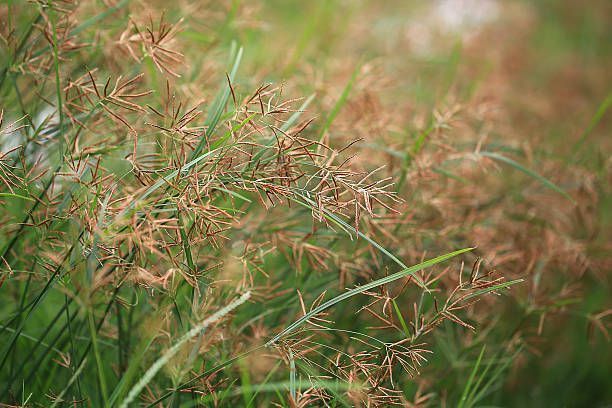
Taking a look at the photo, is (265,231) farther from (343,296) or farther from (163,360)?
(163,360)

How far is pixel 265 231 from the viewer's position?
1.29 meters

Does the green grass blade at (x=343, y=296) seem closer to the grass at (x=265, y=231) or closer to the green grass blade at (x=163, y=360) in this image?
the grass at (x=265, y=231)

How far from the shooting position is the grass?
94cm

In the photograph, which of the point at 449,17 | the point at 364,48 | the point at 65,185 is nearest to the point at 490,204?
the point at 65,185

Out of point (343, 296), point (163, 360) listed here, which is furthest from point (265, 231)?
point (163, 360)

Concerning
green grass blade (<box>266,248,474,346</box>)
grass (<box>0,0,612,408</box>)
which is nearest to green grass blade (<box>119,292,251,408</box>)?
grass (<box>0,0,612,408</box>)

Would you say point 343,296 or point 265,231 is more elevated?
point 343,296

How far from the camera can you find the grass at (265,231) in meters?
0.94

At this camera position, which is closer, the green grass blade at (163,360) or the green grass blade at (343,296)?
the green grass blade at (163,360)

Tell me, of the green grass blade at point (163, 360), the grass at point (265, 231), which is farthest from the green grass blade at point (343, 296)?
the green grass blade at point (163, 360)

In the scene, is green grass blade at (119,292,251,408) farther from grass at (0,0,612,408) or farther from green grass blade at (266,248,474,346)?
green grass blade at (266,248,474,346)

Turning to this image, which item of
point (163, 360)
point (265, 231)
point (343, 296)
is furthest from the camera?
point (265, 231)

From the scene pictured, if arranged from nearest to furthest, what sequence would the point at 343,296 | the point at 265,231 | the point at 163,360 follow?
the point at 163,360 → the point at 343,296 → the point at 265,231

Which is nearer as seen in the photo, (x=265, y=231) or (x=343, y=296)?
(x=343, y=296)
